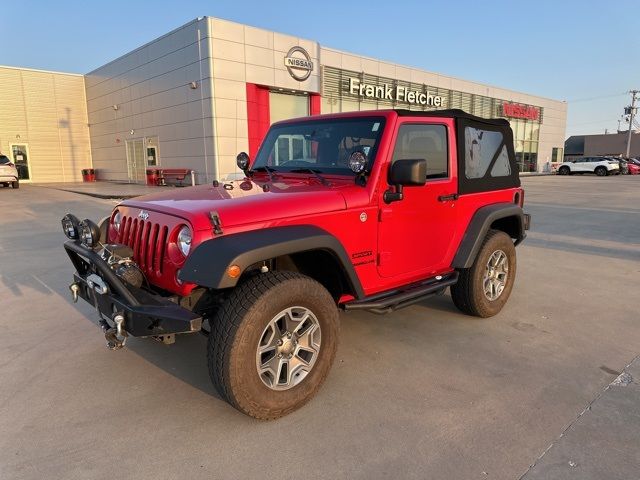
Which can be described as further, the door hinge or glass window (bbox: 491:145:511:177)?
glass window (bbox: 491:145:511:177)

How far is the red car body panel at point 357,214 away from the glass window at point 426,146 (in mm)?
59

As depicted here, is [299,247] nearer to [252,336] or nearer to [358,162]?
[252,336]

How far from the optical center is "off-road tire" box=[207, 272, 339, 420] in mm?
2535

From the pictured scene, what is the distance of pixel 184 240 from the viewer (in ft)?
8.88

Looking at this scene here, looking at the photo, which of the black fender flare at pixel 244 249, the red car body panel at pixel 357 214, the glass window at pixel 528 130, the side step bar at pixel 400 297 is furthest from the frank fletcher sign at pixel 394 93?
the black fender flare at pixel 244 249

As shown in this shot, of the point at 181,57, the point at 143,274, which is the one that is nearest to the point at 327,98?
the point at 181,57

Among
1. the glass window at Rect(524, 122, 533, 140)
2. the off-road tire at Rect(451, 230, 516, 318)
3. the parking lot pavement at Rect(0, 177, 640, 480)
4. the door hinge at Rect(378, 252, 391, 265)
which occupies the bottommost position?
the parking lot pavement at Rect(0, 177, 640, 480)

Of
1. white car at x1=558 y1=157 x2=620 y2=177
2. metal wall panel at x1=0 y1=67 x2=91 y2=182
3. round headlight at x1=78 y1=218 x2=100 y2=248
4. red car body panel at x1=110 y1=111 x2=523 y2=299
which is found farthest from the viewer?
white car at x1=558 y1=157 x2=620 y2=177

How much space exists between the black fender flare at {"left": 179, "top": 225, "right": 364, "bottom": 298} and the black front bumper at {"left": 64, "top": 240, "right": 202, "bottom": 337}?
0.77 feet

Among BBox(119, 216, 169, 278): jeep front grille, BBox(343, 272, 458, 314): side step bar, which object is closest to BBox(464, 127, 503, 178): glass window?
BBox(343, 272, 458, 314): side step bar

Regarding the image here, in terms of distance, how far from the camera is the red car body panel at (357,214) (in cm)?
278

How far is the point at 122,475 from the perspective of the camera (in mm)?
2303

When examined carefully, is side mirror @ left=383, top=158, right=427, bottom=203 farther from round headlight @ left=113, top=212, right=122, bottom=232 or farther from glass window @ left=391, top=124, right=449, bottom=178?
round headlight @ left=113, top=212, right=122, bottom=232

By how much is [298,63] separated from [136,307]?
70.1ft
